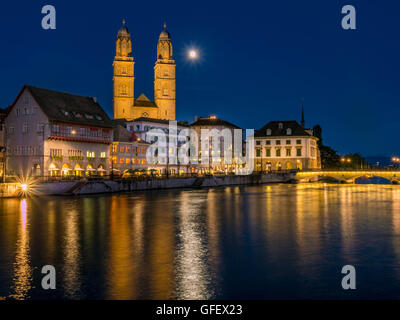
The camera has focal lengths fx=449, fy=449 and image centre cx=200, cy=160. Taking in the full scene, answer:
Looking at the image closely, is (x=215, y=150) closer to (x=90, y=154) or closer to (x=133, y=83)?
(x=133, y=83)

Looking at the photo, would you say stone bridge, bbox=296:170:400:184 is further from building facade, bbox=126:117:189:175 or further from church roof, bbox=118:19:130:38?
church roof, bbox=118:19:130:38

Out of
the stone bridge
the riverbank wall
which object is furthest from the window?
the stone bridge

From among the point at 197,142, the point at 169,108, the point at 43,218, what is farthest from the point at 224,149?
the point at 43,218

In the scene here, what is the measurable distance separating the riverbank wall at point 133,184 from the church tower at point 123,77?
175 ft

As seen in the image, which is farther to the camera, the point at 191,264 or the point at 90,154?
the point at 90,154

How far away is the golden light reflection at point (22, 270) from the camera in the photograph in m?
15.1

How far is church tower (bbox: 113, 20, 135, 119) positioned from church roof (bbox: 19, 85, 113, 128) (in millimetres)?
56992

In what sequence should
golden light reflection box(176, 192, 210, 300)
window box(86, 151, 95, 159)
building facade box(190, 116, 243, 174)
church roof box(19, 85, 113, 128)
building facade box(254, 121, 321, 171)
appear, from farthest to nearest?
building facade box(190, 116, 243, 174)
building facade box(254, 121, 321, 171)
window box(86, 151, 95, 159)
church roof box(19, 85, 113, 128)
golden light reflection box(176, 192, 210, 300)

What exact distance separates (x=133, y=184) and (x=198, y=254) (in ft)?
179

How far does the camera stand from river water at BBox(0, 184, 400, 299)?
15.7 m

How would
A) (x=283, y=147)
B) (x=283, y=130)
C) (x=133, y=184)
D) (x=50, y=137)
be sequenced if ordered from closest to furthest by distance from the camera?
(x=50, y=137)
(x=133, y=184)
(x=283, y=147)
(x=283, y=130)

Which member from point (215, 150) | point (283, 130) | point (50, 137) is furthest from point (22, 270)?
point (283, 130)

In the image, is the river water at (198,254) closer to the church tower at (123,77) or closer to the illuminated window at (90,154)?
the illuminated window at (90,154)

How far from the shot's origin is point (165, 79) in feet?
507
